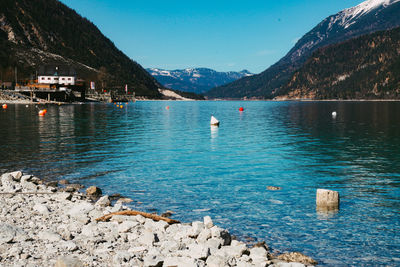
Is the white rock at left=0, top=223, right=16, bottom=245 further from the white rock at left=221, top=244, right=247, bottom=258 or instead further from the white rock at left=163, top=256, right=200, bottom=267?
the white rock at left=221, top=244, right=247, bottom=258

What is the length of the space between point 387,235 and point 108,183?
16.2 m

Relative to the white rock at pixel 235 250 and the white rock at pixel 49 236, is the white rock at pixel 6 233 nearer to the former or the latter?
the white rock at pixel 49 236

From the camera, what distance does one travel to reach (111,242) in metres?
13.0

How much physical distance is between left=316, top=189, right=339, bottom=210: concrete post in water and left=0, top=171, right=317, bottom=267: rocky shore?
574 centimetres

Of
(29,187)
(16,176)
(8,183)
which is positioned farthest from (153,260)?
(16,176)

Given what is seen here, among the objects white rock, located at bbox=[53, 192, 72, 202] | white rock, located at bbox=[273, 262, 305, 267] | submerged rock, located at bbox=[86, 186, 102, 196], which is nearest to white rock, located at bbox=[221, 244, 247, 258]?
white rock, located at bbox=[273, 262, 305, 267]

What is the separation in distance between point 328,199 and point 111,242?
1047cm

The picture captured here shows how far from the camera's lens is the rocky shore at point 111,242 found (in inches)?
444

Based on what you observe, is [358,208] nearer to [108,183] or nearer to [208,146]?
[108,183]

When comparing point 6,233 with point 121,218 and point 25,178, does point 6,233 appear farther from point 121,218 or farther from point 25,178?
point 25,178

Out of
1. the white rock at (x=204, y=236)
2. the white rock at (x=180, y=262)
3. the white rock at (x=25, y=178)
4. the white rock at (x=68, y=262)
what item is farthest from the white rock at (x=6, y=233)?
the white rock at (x=25, y=178)

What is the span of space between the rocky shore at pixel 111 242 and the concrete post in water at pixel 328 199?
5.74 m

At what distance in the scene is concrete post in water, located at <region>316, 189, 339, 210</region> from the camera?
1797cm

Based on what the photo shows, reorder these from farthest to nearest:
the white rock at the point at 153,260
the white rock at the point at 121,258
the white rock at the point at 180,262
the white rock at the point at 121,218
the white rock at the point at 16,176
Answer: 1. the white rock at the point at 16,176
2. the white rock at the point at 121,218
3. the white rock at the point at 121,258
4. the white rock at the point at 153,260
5. the white rock at the point at 180,262
